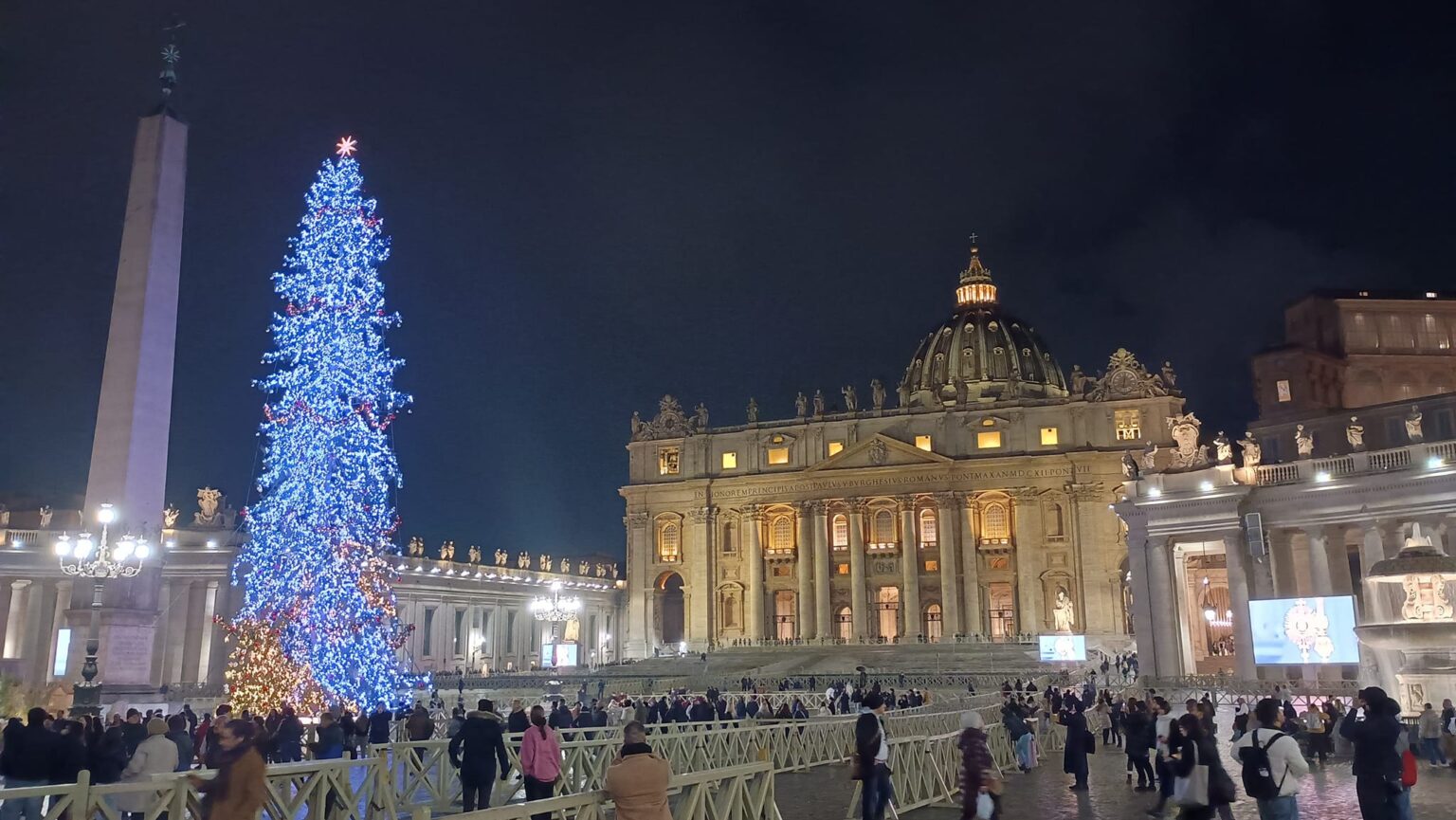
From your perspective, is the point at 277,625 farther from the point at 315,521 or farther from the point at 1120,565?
the point at 1120,565

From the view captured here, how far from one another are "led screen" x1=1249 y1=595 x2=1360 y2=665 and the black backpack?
75.2 feet

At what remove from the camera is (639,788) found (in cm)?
670

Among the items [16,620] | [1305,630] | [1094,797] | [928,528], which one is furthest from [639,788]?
[928,528]

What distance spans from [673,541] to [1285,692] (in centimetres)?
5788

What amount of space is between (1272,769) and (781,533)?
7347 centimetres

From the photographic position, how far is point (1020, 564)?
242ft

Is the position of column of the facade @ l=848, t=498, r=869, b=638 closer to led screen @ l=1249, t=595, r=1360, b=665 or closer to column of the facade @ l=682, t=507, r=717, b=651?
column of the facade @ l=682, t=507, r=717, b=651

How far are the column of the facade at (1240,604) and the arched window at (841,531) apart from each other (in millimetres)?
41467

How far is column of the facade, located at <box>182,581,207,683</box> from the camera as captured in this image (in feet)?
168

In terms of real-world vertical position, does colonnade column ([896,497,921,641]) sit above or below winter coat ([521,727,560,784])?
above

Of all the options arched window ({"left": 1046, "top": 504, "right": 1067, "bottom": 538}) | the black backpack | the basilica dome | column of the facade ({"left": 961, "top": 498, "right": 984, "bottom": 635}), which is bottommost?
the black backpack

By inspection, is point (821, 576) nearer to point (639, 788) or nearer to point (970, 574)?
point (970, 574)

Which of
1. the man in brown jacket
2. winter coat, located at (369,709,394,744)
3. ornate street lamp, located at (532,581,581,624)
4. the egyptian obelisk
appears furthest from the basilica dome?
the man in brown jacket

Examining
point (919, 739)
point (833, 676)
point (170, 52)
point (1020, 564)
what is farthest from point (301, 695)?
point (1020, 564)
